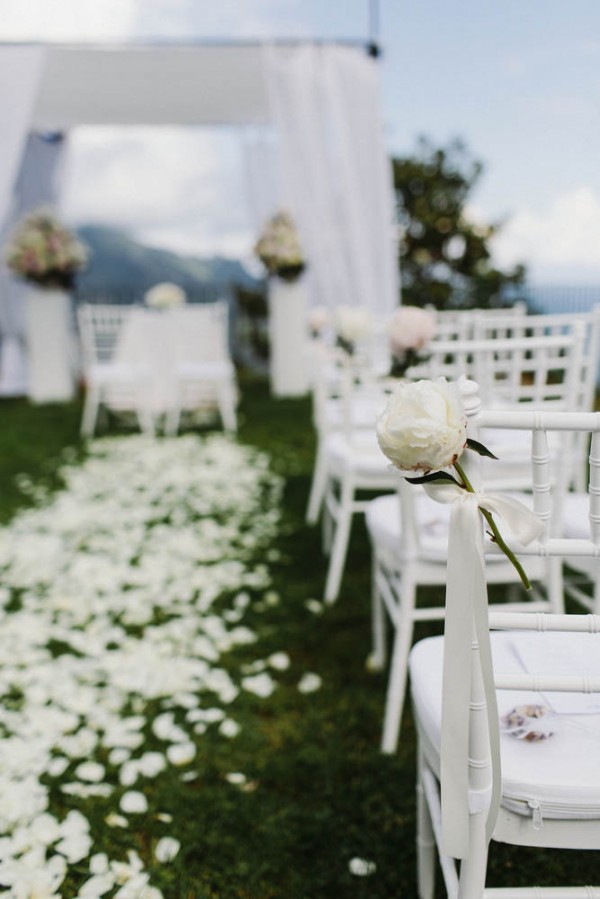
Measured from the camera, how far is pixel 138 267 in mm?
14055

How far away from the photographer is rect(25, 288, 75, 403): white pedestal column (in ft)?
23.6

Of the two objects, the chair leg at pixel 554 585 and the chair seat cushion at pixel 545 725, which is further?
the chair leg at pixel 554 585

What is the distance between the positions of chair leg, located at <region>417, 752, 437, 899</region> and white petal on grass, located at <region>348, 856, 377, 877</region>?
0.12m

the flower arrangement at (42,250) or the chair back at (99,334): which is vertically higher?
the flower arrangement at (42,250)

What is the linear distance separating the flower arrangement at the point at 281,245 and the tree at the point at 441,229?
8.20ft

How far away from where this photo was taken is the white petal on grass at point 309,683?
7.06 ft

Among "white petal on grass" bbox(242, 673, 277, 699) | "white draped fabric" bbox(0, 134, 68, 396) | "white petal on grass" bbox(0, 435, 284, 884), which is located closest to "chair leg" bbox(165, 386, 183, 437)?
"white petal on grass" bbox(0, 435, 284, 884)

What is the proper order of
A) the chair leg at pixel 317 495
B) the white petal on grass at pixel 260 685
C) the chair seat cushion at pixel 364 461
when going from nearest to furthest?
1. the white petal on grass at pixel 260 685
2. the chair seat cushion at pixel 364 461
3. the chair leg at pixel 317 495

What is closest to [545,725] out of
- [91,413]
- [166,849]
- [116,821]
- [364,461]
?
[166,849]

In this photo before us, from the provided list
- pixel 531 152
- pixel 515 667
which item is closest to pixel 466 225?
pixel 531 152

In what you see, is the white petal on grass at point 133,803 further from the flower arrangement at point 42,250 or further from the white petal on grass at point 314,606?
the flower arrangement at point 42,250

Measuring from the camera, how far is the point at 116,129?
803 centimetres

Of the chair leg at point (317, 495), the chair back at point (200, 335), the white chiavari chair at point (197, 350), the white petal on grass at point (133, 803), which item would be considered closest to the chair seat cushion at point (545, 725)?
the white petal on grass at point (133, 803)

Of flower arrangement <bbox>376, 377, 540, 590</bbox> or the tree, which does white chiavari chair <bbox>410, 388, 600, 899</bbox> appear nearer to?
flower arrangement <bbox>376, 377, 540, 590</bbox>
